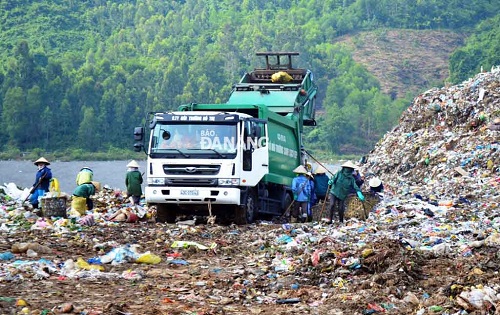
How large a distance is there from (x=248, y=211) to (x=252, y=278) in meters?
6.51

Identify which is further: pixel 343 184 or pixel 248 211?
pixel 248 211

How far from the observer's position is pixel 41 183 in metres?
17.2

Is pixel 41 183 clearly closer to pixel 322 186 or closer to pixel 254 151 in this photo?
pixel 254 151

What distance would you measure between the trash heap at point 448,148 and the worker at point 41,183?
7.23m

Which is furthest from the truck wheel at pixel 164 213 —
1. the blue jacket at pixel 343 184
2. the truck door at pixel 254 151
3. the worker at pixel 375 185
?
the worker at pixel 375 185

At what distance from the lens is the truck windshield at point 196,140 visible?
15797 mm

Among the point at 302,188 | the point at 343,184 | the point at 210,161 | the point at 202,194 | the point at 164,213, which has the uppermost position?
the point at 210,161

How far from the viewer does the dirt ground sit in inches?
328

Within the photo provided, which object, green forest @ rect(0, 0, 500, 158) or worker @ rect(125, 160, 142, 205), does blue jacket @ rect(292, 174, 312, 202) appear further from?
green forest @ rect(0, 0, 500, 158)

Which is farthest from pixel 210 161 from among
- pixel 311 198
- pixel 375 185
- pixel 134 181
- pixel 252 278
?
pixel 252 278

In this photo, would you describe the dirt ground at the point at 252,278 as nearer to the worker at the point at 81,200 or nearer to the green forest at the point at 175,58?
the worker at the point at 81,200

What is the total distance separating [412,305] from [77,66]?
368ft

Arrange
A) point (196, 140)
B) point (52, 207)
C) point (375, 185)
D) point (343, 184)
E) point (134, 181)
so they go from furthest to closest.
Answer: point (134, 181) < point (375, 185) < point (196, 140) < point (343, 184) < point (52, 207)

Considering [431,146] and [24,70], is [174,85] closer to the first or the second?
[24,70]
